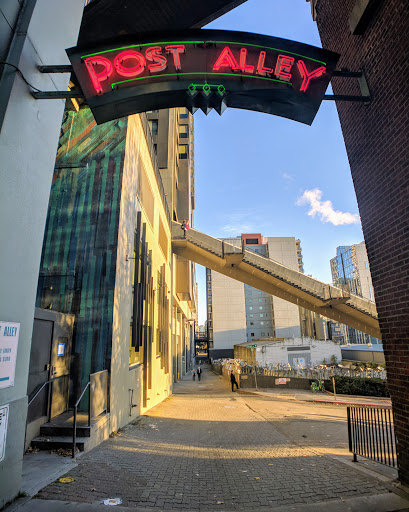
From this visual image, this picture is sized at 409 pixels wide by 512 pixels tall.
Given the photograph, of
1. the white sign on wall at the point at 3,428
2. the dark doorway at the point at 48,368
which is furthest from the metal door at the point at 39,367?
the white sign on wall at the point at 3,428

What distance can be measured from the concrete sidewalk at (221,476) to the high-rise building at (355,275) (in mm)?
95650

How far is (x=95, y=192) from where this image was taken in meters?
9.97

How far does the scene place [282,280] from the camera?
80.8ft

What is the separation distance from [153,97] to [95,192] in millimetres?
5476

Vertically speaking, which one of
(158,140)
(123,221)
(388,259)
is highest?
(158,140)

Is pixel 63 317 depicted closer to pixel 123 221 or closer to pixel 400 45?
pixel 123 221

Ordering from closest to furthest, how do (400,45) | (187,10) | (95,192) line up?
(400,45), (95,192), (187,10)

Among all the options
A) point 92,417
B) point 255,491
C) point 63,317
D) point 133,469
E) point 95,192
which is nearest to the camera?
point 255,491

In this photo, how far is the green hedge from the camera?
21.3 meters

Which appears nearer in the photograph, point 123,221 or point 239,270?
point 123,221

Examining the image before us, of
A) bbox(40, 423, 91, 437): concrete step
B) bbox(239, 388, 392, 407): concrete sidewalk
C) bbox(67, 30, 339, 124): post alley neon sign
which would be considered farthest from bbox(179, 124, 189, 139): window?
bbox(40, 423, 91, 437): concrete step

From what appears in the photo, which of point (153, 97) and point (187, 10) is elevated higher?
point (187, 10)

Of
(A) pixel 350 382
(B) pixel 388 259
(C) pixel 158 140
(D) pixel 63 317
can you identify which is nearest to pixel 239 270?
(A) pixel 350 382

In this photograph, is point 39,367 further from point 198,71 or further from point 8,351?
point 198,71
